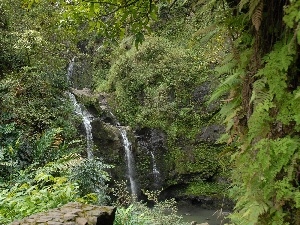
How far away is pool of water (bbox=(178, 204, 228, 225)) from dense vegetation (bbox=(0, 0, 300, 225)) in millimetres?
776

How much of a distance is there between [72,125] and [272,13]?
9.71m

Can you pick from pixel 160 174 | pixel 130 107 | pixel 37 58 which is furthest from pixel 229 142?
pixel 130 107

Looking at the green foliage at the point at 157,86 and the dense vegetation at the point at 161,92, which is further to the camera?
the green foliage at the point at 157,86

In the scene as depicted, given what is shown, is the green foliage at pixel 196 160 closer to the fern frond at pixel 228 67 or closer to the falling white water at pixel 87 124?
the falling white water at pixel 87 124

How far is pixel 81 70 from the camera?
20.4 m

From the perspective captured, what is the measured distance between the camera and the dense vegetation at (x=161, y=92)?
81.4 inches

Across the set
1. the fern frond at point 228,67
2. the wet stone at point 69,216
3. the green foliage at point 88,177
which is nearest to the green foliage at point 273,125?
the fern frond at point 228,67

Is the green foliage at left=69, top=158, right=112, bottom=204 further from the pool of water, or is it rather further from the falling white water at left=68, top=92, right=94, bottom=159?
the pool of water

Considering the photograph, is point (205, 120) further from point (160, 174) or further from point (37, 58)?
point (37, 58)

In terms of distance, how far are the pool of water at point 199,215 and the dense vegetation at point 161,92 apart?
30.6 inches

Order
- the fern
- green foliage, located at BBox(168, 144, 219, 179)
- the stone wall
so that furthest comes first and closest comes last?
green foliage, located at BBox(168, 144, 219, 179), the stone wall, the fern

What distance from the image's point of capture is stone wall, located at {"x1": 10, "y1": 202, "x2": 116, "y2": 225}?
385 cm

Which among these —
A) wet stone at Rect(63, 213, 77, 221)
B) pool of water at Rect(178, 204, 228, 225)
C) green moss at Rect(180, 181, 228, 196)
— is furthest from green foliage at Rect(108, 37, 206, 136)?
wet stone at Rect(63, 213, 77, 221)

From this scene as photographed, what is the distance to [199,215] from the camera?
1273cm
